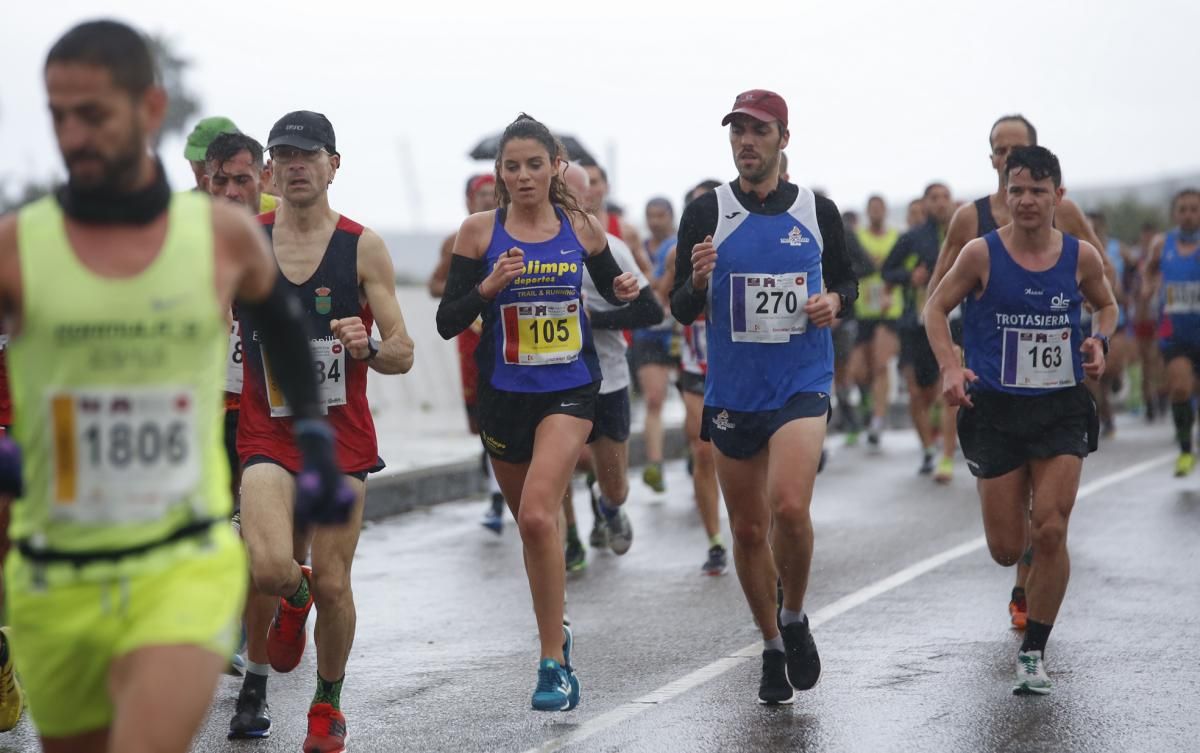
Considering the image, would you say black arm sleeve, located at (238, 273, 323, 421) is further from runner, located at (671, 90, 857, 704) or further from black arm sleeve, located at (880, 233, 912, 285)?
black arm sleeve, located at (880, 233, 912, 285)

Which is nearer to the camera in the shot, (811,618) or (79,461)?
(79,461)

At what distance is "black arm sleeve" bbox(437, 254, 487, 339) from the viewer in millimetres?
6969

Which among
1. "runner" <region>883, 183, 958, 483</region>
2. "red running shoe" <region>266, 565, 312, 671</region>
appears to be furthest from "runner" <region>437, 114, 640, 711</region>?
"runner" <region>883, 183, 958, 483</region>

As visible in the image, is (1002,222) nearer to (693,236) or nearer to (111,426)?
(693,236)

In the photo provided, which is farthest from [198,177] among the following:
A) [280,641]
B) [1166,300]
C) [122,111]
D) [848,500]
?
[1166,300]

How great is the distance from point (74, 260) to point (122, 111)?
316mm

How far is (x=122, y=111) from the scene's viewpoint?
3666mm

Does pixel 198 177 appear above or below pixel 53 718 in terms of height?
above

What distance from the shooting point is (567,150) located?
10.5m

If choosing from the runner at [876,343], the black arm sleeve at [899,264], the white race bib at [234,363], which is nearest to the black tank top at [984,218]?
A: the white race bib at [234,363]

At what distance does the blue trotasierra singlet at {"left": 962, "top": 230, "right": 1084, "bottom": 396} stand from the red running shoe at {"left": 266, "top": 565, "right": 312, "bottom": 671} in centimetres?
284

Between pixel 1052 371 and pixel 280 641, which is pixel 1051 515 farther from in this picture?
pixel 280 641

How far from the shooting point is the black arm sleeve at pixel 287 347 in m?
3.94

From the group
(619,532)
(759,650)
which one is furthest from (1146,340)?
(759,650)
